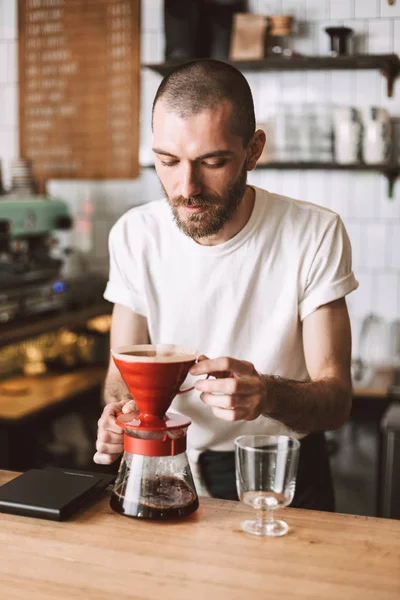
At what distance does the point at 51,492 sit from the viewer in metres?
1.50

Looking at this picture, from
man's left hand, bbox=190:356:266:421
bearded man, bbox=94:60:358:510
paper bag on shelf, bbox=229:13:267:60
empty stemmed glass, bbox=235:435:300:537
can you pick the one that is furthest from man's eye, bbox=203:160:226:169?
paper bag on shelf, bbox=229:13:267:60

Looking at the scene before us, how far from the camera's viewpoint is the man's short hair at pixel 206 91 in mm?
1663

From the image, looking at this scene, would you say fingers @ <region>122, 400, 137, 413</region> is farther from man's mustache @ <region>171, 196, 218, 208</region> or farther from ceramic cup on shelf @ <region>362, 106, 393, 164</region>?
ceramic cup on shelf @ <region>362, 106, 393, 164</region>

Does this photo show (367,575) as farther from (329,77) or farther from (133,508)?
(329,77)

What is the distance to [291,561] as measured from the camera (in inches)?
50.0

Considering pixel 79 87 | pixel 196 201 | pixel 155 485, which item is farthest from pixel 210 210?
pixel 79 87

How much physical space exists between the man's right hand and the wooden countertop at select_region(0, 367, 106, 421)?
5.84 feet

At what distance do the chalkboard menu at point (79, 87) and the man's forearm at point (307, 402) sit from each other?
2.87m

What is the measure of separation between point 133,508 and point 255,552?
0.83 ft

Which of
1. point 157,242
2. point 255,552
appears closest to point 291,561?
point 255,552

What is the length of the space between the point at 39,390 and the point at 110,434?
2.19 m

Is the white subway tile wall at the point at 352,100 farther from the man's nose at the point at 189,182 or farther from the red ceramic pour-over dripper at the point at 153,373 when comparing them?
the red ceramic pour-over dripper at the point at 153,373

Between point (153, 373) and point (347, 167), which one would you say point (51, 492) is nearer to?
point (153, 373)

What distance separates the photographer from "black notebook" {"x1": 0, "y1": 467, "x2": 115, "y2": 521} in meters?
1.44
